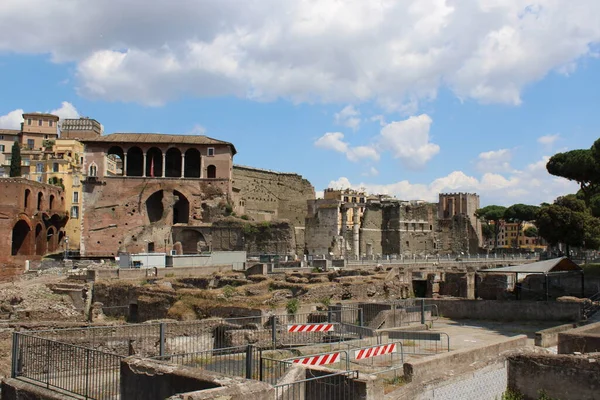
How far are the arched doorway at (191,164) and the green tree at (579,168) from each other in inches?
1498

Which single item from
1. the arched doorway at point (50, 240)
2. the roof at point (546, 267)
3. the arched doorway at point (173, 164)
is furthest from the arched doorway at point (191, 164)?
the roof at point (546, 267)

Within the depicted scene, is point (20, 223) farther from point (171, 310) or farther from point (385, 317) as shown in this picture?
point (385, 317)

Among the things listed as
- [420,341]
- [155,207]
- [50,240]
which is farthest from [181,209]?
[420,341]

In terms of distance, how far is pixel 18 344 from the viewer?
33.0 feet

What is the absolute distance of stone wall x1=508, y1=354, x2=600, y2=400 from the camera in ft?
32.8

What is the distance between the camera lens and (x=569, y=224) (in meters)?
45.7

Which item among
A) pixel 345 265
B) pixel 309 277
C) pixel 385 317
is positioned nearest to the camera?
pixel 385 317

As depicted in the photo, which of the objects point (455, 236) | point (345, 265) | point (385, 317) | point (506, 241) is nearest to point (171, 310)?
point (385, 317)

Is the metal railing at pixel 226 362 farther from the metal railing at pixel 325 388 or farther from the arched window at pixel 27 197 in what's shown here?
the arched window at pixel 27 197

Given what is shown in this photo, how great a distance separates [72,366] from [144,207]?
50.9m

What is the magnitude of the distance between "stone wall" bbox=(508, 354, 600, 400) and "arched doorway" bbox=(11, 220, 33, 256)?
5446 centimetres

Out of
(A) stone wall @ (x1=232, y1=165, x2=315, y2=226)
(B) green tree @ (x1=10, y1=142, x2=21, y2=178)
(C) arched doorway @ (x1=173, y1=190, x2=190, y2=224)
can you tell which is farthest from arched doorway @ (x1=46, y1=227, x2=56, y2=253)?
(A) stone wall @ (x1=232, y1=165, x2=315, y2=226)

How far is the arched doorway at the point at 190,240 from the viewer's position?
56.5 metres

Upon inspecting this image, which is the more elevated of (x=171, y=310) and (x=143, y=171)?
(x=143, y=171)
